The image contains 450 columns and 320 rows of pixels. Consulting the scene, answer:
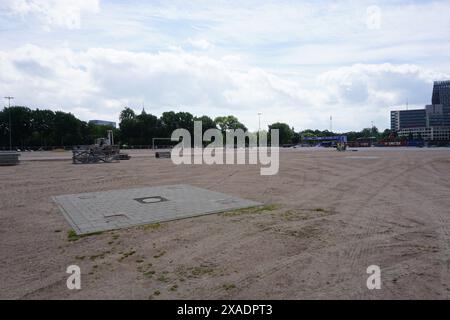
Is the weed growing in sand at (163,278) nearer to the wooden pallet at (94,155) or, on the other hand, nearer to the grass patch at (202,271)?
the grass patch at (202,271)

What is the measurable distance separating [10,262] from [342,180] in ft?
44.8

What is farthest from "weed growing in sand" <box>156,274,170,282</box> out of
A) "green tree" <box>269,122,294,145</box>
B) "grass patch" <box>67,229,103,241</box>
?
"green tree" <box>269,122,294,145</box>

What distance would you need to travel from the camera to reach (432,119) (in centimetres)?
15588

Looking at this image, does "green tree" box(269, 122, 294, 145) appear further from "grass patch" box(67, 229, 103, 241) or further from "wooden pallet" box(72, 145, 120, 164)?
"grass patch" box(67, 229, 103, 241)

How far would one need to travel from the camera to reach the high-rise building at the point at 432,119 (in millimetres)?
152875

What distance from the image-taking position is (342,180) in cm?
1491

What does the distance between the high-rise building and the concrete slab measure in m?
158

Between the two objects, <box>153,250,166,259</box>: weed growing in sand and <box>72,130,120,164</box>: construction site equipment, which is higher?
<box>72,130,120,164</box>: construction site equipment

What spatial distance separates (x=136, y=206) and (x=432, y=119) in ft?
606

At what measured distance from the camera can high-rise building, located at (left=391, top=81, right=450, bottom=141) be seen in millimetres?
152875

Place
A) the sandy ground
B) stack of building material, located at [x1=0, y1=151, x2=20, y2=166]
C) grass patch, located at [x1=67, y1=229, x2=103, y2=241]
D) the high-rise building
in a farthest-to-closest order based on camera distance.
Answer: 1. the high-rise building
2. stack of building material, located at [x1=0, y1=151, x2=20, y2=166]
3. grass patch, located at [x1=67, y1=229, x2=103, y2=241]
4. the sandy ground

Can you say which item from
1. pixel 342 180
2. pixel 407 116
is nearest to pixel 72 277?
pixel 342 180

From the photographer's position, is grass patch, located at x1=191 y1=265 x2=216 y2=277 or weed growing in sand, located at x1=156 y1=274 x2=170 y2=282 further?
grass patch, located at x1=191 y1=265 x2=216 y2=277

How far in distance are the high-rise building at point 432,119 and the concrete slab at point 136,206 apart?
158m
